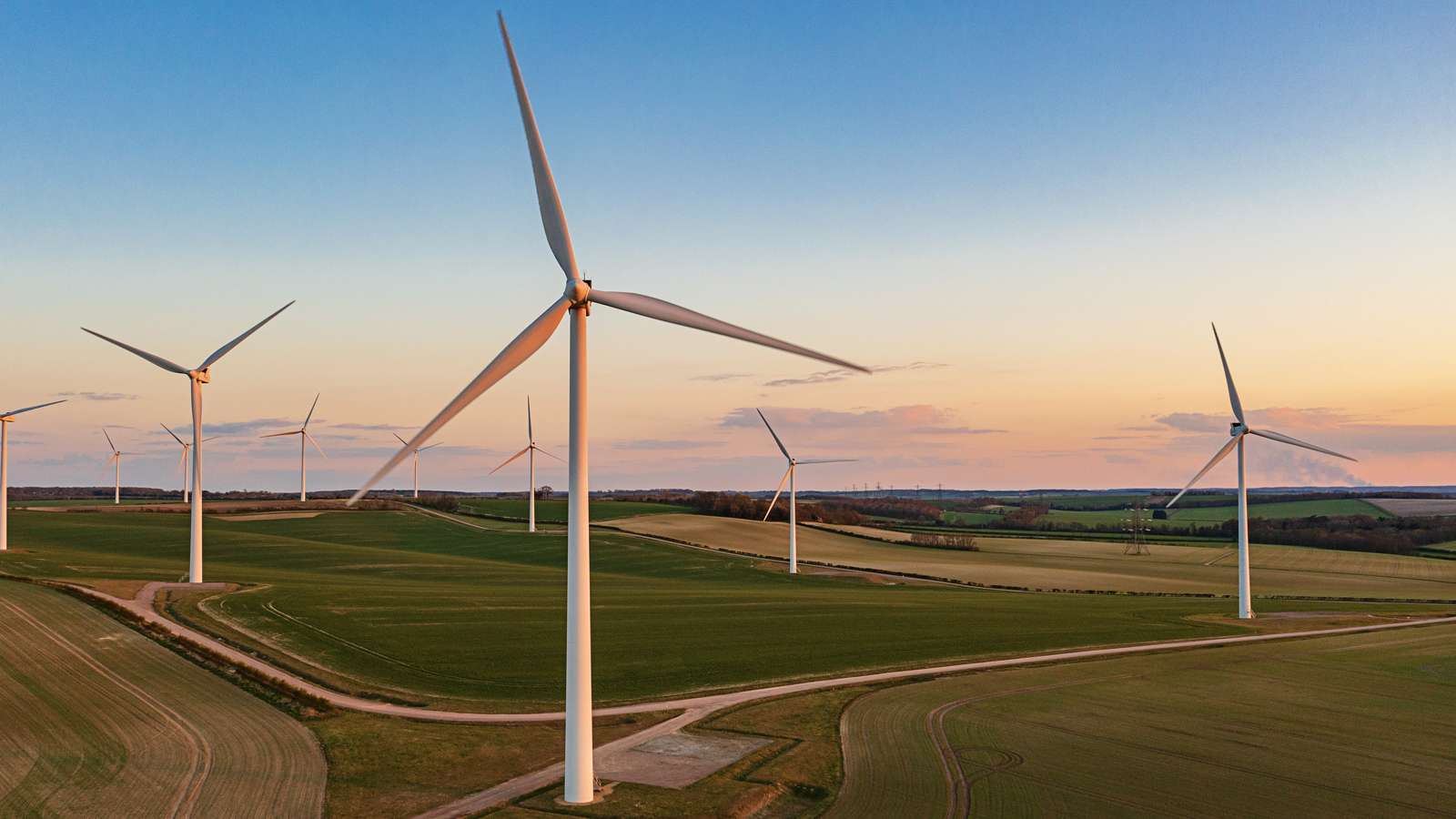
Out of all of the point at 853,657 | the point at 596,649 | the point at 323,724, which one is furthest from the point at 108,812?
the point at 853,657

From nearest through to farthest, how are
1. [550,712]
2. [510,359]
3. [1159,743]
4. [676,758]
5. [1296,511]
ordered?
[510,359] < [676,758] < [1159,743] < [550,712] < [1296,511]

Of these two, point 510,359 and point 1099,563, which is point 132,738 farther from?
point 1099,563

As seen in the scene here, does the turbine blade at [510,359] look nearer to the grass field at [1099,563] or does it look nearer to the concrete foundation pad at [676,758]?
the concrete foundation pad at [676,758]

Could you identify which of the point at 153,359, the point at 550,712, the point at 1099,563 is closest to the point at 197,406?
the point at 153,359

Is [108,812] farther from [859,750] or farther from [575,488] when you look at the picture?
[859,750]

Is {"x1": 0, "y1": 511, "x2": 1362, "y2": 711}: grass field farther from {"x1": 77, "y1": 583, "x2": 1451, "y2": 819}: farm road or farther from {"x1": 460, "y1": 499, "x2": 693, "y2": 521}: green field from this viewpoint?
{"x1": 460, "y1": 499, "x2": 693, "y2": 521}: green field

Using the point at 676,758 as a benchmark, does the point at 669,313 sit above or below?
above

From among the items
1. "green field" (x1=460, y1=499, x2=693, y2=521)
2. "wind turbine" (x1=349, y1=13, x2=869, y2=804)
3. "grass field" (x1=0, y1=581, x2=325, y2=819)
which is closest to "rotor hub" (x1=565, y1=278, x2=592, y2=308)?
"wind turbine" (x1=349, y1=13, x2=869, y2=804)
